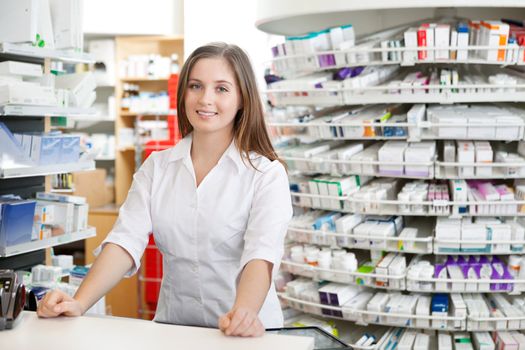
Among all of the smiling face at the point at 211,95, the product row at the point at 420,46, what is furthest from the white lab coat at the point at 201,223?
the product row at the point at 420,46

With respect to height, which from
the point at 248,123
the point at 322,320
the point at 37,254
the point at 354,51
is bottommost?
the point at 322,320

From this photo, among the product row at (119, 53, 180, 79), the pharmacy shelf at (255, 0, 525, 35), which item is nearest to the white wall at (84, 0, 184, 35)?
the product row at (119, 53, 180, 79)

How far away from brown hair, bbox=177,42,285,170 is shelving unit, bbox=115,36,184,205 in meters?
4.95

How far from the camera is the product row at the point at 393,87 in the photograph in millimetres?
3236

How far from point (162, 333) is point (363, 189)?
2.04 meters

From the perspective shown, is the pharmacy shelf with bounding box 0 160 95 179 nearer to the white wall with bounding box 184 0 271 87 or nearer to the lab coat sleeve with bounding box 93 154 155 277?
the lab coat sleeve with bounding box 93 154 155 277

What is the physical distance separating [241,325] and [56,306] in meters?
0.48

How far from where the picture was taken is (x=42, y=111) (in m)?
3.12

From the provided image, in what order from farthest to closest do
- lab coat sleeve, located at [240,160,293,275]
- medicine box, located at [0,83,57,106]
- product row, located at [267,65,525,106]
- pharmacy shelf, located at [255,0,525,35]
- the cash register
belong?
product row, located at [267,65,525,106]
pharmacy shelf, located at [255,0,525,35]
medicine box, located at [0,83,57,106]
lab coat sleeve, located at [240,160,293,275]
the cash register

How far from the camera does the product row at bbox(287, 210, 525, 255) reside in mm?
3246

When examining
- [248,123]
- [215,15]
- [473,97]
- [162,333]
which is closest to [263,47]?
[215,15]

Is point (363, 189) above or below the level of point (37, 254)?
above

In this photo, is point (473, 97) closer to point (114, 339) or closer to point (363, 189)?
point (363, 189)

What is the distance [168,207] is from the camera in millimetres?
2078
